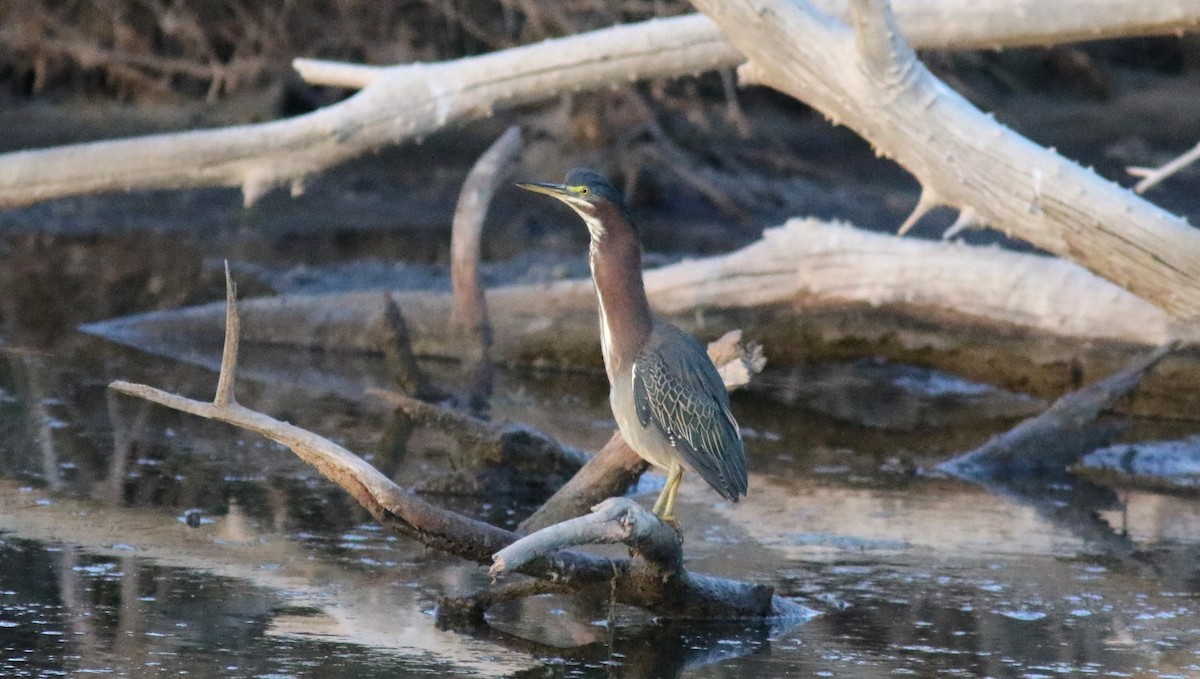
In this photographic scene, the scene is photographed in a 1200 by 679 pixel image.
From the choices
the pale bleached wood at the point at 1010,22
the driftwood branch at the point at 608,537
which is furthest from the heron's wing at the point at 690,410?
the pale bleached wood at the point at 1010,22

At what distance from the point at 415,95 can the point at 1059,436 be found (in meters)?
2.84

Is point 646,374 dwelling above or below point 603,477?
above

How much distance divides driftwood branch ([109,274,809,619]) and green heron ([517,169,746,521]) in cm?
21

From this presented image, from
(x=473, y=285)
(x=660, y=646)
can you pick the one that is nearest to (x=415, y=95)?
(x=473, y=285)

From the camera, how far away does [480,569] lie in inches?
200

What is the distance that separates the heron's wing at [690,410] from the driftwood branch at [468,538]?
0.28 metres

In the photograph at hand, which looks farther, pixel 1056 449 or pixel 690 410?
pixel 1056 449

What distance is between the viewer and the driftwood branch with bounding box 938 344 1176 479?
6.71 m

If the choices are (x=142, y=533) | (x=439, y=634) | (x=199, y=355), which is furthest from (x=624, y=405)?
(x=199, y=355)

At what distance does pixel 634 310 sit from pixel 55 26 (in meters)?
10.1

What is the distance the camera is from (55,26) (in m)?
13.4

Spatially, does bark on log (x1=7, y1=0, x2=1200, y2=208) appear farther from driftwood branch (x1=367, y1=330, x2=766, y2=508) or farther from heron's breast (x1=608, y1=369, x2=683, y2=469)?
heron's breast (x1=608, y1=369, x2=683, y2=469)

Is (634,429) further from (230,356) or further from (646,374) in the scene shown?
(230,356)

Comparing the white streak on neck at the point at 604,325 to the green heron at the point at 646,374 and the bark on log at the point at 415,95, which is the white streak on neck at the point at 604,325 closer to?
the green heron at the point at 646,374
